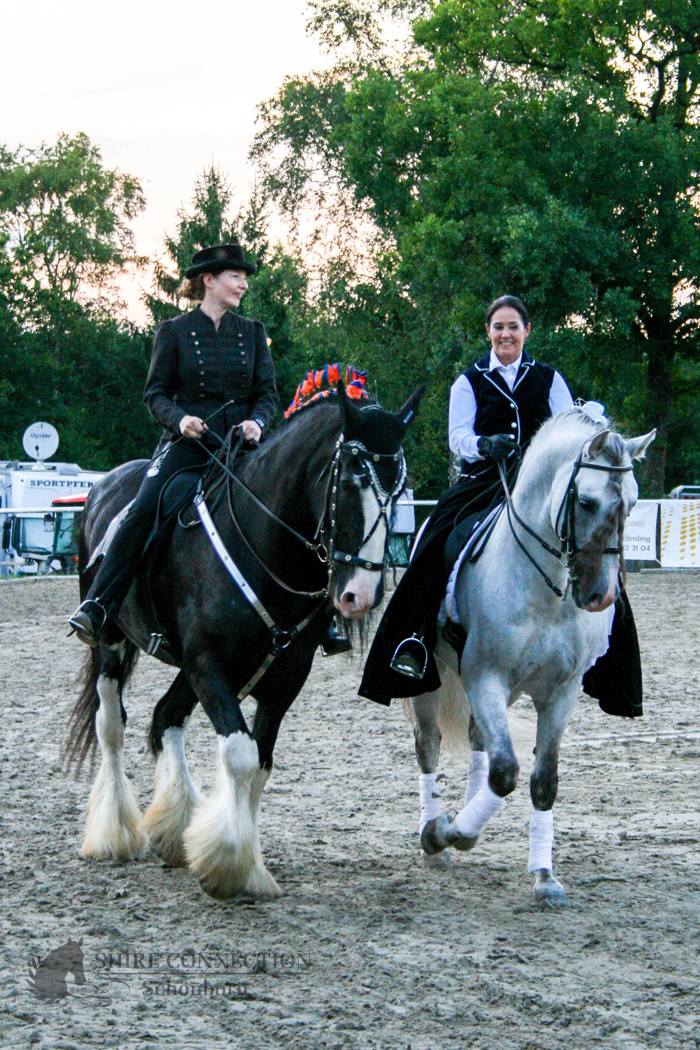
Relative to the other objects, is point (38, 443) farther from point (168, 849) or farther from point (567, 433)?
point (567, 433)

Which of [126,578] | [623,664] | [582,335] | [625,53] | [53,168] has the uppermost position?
[53,168]

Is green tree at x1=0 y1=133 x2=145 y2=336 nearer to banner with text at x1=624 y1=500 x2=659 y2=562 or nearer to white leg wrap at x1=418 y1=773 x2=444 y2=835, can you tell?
banner with text at x1=624 y1=500 x2=659 y2=562

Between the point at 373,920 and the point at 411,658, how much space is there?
1.21 metres

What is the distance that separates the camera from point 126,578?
597 centimetres

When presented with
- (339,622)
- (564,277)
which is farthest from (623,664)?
(564,277)

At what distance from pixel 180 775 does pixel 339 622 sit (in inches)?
44.6

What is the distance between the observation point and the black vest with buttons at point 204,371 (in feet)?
20.3

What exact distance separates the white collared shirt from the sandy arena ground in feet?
5.50

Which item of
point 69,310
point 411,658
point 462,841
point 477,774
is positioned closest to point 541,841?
point 462,841

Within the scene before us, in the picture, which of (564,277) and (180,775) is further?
(564,277)

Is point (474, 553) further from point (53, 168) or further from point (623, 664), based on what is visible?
point (53, 168)

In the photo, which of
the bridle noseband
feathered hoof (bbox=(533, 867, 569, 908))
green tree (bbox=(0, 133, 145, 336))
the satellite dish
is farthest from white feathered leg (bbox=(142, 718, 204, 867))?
green tree (bbox=(0, 133, 145, 336))

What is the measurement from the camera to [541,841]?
5.36m

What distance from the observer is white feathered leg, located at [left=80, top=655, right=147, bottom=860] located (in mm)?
6027
